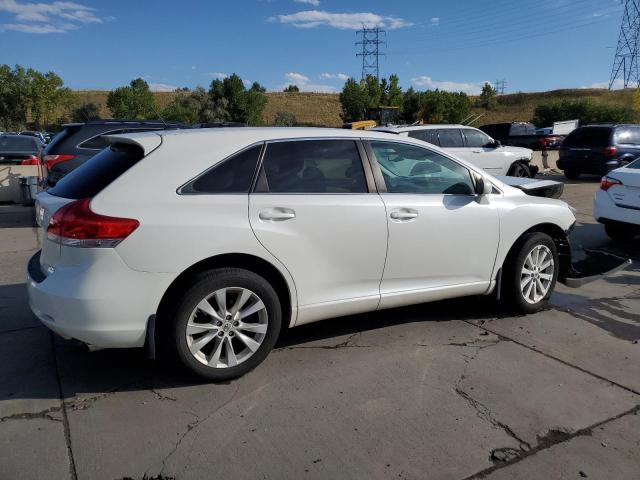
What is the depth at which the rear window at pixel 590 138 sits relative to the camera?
16.4m

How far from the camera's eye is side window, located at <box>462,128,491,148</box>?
1359 centimetres

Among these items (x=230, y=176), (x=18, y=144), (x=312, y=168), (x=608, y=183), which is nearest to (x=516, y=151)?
(x=608, y=183)

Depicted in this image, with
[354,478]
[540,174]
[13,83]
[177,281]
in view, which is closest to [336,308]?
[177,281]

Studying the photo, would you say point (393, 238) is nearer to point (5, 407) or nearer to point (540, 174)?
point (5, 407)

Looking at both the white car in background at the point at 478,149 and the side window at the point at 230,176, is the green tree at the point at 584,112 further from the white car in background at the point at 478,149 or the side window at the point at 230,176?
the side window at the point at 230,176

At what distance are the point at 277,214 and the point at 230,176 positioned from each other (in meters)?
0.40

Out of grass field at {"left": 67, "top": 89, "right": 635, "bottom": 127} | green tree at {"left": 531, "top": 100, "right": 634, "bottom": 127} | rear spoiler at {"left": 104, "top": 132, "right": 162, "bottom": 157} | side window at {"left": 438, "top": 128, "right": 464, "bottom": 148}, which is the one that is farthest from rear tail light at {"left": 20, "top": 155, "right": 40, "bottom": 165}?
grass field at {"left": 67, "top": 89, "right": 635, "bottom": 127}

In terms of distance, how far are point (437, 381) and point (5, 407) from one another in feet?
8.92

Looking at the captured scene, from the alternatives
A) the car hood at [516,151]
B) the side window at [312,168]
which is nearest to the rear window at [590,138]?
the car hood at [516,151]

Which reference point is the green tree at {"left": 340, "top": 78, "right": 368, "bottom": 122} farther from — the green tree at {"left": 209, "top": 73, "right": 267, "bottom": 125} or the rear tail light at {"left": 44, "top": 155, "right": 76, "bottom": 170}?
the rear tail light at {"left": 44, "top": 155, "right": 76, "bottom": 170}

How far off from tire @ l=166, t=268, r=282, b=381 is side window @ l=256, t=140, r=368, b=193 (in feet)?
2.20

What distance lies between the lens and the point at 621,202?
791cm

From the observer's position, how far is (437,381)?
3.78 metres

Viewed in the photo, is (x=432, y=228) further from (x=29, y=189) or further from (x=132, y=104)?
(x=132, y=104)
